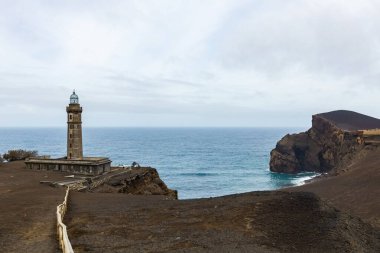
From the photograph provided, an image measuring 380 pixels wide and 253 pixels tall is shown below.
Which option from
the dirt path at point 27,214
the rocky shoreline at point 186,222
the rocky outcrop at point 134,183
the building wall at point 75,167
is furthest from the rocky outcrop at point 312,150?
the dirt path at point 27,214

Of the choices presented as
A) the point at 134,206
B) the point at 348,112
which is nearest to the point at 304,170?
the point at 348,112

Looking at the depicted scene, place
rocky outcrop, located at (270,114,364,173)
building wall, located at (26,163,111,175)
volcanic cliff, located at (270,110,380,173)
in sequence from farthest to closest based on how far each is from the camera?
rocky outcrop, located at (270,114,364,173) → volcanic cliff, located at (270,110,380,173) → building wall, located at (26,163,111,175)

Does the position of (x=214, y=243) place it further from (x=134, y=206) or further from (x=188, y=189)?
(x=188, y=189)

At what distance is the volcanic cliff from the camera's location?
10056cm

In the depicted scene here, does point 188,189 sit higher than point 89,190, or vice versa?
point 89,190

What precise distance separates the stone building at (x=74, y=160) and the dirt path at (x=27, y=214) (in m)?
4.85

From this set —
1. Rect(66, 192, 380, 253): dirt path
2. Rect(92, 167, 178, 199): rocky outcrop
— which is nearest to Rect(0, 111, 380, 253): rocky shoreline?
Rect(66, 192, 380, 253): dirt path

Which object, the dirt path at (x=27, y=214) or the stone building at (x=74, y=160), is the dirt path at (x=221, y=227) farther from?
the stone building at (x=74, y=160)

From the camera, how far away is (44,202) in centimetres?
2931

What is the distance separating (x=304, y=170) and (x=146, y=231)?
304 feet

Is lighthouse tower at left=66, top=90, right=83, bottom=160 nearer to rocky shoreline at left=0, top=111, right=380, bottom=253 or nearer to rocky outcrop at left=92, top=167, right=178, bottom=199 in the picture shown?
rocky outcrop at left=92, top=167, right=178, bottom=199

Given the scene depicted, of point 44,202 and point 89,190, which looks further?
point 89,190

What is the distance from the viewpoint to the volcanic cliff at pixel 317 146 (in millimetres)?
100562

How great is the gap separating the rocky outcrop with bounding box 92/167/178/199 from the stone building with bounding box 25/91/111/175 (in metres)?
3.08
